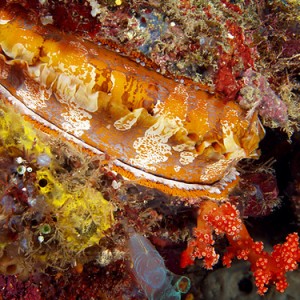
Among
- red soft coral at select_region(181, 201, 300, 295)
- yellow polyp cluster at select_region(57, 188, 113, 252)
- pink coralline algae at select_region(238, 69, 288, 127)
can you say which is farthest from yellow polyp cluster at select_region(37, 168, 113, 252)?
pink coralline algae at select_region(238, 69, 288, 127)

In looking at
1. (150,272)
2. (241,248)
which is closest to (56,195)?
(150,272)

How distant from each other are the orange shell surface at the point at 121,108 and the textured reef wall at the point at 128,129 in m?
0.01

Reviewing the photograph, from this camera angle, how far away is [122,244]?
3428mm

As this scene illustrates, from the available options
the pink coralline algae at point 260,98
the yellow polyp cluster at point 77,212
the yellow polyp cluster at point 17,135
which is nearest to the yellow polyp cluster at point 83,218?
the yellow polyp cluster at point 77,212

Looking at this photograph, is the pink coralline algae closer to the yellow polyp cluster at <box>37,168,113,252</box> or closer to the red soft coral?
the red soft coral

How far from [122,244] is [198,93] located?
70.1 inches

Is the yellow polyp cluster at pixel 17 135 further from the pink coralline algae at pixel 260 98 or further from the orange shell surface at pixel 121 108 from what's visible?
the pink coralline algae at pixel 260 98

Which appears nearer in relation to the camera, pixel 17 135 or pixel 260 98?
pixel 17 135

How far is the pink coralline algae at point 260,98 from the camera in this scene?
290 cm

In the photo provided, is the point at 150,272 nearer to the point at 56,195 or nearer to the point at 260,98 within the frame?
the point at 56,195

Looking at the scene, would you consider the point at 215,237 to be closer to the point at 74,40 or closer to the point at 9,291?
the point at 9,291

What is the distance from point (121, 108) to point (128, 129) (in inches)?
12.1

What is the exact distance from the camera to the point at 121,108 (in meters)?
2.94

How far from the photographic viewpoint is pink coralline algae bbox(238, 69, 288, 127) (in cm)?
290
